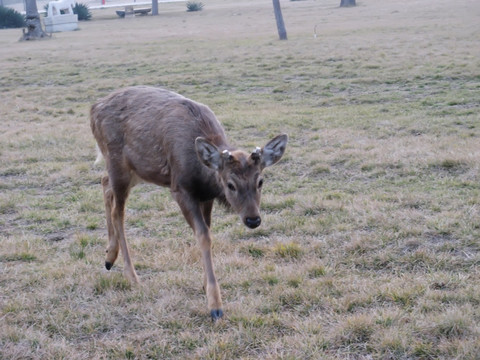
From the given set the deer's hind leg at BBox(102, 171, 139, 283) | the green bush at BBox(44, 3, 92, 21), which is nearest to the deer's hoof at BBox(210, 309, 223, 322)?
the deer's hind leg at BBox(102, 171, 139, 283)

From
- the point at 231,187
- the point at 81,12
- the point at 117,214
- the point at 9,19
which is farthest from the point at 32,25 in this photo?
the point at 231,187

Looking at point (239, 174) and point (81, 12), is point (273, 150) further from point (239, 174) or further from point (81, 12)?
point (81, 12)

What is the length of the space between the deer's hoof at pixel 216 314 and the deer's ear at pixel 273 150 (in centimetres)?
115

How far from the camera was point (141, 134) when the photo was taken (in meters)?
5.62

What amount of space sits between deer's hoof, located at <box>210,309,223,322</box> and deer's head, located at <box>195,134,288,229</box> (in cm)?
67

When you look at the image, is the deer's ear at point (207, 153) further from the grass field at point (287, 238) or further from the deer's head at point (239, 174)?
the grass field at point (287, 238)

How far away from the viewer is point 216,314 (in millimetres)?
4680

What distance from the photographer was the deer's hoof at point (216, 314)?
4.65m

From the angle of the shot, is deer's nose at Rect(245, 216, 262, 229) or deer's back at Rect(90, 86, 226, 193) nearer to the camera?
deer's nose at Rect(245, 216, 262, 229)

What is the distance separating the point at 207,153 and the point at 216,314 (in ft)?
3.88

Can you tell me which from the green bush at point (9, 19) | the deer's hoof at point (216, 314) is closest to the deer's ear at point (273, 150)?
the deer's hoof at point (216, 314)

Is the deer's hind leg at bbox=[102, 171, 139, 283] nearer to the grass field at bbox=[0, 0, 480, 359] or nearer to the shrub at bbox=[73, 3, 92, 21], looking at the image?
the grass field at bbox=[0, 0, 480, 359]

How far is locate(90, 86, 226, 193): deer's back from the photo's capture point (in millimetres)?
5269

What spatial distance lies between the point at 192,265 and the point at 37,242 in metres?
1.73
